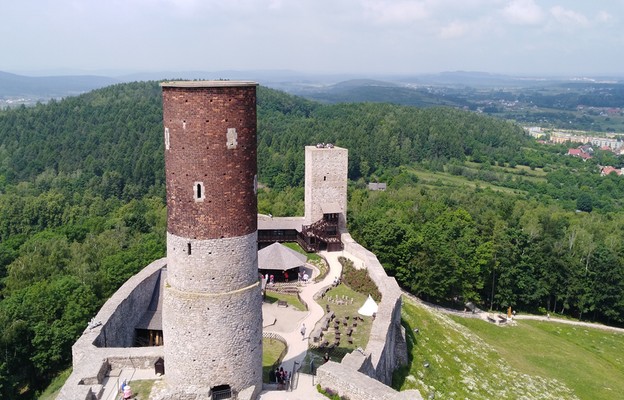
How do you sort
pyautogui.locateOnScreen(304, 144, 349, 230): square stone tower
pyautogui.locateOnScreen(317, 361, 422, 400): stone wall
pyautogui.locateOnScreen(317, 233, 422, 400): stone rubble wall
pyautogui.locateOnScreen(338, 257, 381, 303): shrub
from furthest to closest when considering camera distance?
pyautogui.locateOnScreen(304, 144, 349, 230): square stone tower < pyautogui.locateOnScreen(338, 257, 381, 303): shrub < pyautogui.locateOnScreen(317, 233, 422, 400): stone rubble wall < pyautogui.locateOnScreen(317, 361, 422, 400): stone wall

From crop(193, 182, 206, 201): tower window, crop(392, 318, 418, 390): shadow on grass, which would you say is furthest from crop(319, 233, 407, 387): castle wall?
crop(193, 182, 206, 201): tower window

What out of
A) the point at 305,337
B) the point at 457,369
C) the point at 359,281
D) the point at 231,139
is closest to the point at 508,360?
the point at 457,369

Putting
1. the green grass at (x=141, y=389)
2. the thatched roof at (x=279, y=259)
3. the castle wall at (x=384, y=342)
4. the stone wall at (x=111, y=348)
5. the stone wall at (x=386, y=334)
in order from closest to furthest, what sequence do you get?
the green grass at (x=141, y=389) → the stone wall at (x=111, y=348) → the castle wall at (x=384, y=342) → the stone wall at (x=386, y=334) → the thatched roof at (x=279, y=259)

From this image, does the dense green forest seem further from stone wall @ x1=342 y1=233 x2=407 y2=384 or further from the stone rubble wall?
the stone rubble wall

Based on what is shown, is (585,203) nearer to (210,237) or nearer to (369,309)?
(369,309)

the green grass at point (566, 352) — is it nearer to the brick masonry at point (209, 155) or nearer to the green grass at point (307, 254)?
the green grass at point (307, 254)

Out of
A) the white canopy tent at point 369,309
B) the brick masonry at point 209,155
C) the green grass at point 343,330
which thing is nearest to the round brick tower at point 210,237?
the brick masonry at point 209,155
